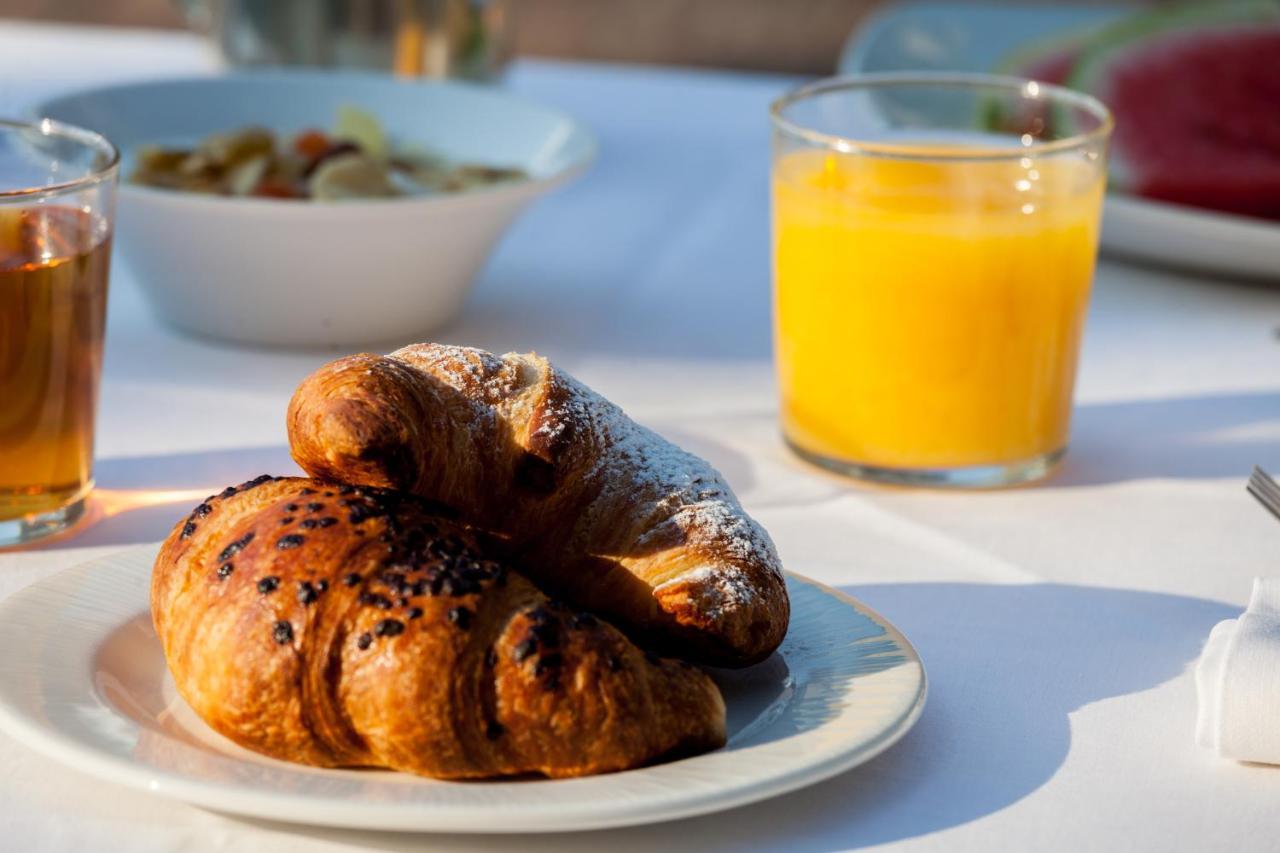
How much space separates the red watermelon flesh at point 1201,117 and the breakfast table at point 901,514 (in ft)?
0.29

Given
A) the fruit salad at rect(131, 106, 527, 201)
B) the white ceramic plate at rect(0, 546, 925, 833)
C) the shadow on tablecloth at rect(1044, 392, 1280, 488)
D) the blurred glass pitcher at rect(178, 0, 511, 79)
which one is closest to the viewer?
the white ceramic plate at rect(0, 546, 925, 833)

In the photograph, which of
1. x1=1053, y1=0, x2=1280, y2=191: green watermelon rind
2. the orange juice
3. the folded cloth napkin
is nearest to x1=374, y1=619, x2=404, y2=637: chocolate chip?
the folded cloth napkin

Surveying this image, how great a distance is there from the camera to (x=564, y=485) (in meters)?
0.82

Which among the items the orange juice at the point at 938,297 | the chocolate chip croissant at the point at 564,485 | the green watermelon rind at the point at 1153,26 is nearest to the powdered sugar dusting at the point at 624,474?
the chocolate chip croissant at the point at 564,485

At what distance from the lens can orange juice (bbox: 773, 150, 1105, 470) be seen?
1146 mm

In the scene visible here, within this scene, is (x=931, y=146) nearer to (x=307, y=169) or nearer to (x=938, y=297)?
(x=938, y=297)

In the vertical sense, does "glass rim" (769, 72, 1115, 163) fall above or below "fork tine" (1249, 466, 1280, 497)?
above

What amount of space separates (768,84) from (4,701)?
6.12ft

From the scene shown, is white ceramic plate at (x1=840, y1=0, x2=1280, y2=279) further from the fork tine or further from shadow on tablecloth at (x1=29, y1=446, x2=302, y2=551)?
shadow on tablecloth at (x1=29, y1=446, x2=302, y2=551)

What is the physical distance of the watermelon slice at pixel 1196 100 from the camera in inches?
64.5

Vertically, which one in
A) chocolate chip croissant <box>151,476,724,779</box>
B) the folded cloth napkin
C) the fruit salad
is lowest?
the folded cloth napkin

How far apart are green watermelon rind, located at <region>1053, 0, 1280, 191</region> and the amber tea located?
1254 mm

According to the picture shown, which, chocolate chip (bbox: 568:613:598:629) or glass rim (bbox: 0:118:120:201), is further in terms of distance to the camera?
glass rim (bbox: 0:118:120:201)

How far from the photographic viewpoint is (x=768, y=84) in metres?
2.42
